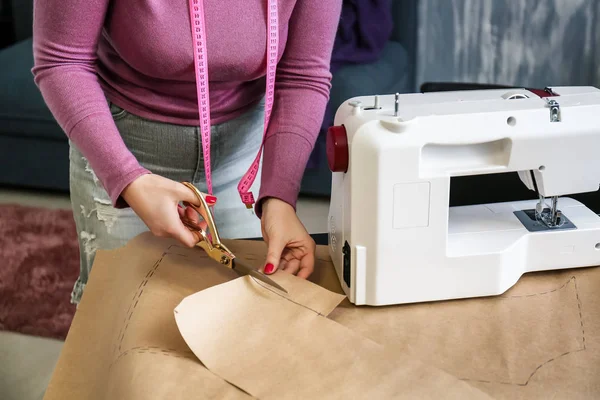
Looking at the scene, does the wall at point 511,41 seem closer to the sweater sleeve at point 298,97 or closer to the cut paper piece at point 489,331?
the sweater sleeve at point 298,97

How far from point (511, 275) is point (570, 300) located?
0.08 metres

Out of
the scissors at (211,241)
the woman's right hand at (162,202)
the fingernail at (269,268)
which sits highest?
the woman's right hand at (162,202)

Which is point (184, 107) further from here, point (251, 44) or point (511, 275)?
point (511, 275)

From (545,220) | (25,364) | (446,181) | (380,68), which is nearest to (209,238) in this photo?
(446,181)

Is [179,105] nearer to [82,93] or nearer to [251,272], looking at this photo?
[82,93]

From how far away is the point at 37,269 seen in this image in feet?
7.97

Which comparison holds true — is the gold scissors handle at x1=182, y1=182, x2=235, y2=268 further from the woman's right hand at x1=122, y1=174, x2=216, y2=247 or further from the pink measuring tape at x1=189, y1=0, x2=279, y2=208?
the pink measuring tape at x1=189, y1=0, x2=279, y2=208

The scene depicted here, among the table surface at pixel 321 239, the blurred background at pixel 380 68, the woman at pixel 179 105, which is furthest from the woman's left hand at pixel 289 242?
the blurred background at pixel 380 68

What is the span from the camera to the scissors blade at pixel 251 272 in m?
0.91

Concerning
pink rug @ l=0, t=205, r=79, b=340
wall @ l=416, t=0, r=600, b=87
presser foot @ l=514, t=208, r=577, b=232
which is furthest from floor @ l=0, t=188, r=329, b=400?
wall @ l=416, t=0, r=600, b=87

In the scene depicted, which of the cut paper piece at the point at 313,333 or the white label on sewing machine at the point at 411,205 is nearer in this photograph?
the cut paper piece at the point at 313,333

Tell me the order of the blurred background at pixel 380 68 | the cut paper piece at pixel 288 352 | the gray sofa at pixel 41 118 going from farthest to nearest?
the gray sofa at pixel 41 118
the blurred background at pixel 380 68
the cut paper piece at pixel 288 352

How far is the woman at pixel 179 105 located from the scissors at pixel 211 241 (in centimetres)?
2

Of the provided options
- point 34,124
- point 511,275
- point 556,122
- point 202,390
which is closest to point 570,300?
point 511,275
